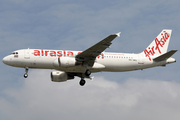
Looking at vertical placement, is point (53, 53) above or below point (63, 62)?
above

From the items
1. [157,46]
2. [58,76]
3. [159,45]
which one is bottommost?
[58,76]

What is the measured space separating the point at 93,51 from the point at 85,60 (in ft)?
6.94

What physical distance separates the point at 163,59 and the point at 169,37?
21.3 ft

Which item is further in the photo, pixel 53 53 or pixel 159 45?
pixel 159 45

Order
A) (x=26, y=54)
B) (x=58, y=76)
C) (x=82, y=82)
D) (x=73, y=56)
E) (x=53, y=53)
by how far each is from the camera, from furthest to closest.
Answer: (x=82, y=82), (x=58, y=76), (x=73, y=56), (x=53, y=53), (x=26, y=54)

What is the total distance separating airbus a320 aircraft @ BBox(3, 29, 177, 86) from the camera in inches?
1865

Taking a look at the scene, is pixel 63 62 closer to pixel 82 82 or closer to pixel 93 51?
pixel 93 51

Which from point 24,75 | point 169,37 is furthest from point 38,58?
point 169,37

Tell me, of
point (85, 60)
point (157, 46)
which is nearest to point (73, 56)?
point (85, 60)

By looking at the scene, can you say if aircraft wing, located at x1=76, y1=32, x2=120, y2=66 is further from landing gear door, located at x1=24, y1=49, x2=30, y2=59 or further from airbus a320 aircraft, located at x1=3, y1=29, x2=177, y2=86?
landing gear door, located at x1=24, y1=49, x2=30, y2=59

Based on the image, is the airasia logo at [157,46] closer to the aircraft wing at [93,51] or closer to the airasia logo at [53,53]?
the aircraft wing at [93,51]

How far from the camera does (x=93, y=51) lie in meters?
47.3

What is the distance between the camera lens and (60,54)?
4859 centimetres

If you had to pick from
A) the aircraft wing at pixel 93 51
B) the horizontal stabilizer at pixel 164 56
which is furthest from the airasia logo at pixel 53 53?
the horizontal stabilizer at pixel 164 56
